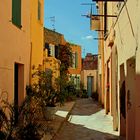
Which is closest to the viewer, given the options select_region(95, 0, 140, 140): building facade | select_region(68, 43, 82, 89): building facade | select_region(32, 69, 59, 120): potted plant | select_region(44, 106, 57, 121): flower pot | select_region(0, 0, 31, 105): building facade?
select_region(95, 0, 140, 140): building facade

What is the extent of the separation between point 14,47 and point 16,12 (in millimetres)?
1119

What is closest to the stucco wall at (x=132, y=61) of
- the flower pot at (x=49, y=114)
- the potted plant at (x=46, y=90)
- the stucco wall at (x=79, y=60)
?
the flower pot at (x=49, y=114)

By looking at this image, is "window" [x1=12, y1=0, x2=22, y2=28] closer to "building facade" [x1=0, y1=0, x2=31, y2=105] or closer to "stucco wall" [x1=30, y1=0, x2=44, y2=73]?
"building facade" [x1=0, y1=0, x2=31, y2=105]

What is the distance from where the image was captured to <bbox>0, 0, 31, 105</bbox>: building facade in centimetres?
1009

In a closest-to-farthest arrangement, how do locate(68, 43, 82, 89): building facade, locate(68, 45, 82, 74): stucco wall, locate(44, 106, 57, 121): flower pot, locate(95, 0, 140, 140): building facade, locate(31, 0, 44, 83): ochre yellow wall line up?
locate(95, 0, 140, 140): building facade < locate(44, 106, 57, 121): flower pot < locate(31, 0, 44, 83): ochre yellow wall < locate(68, 43, 82, 89): building facade < locate(68, 45, 82, 74): stucco wall

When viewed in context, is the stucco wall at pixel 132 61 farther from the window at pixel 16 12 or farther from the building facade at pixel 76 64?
the building facade at pixel 76 64

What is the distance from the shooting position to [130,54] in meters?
9.40

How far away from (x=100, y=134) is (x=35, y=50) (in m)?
5.49

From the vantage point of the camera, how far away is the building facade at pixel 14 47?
10.1m

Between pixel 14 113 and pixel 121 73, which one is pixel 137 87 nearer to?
pixel 14 113

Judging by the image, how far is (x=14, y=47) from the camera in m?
11.4

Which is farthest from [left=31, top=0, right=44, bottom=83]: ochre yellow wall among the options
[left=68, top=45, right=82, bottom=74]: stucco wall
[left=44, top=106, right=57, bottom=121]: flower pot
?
[left=68, top=45, right=82, bottom=74]: stucco wall

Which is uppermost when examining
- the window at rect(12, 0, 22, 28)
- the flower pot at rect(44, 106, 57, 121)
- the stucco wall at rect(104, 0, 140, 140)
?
the window at rect(12, 0, 22, 28)

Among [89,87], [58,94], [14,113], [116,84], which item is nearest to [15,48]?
[14,113]
